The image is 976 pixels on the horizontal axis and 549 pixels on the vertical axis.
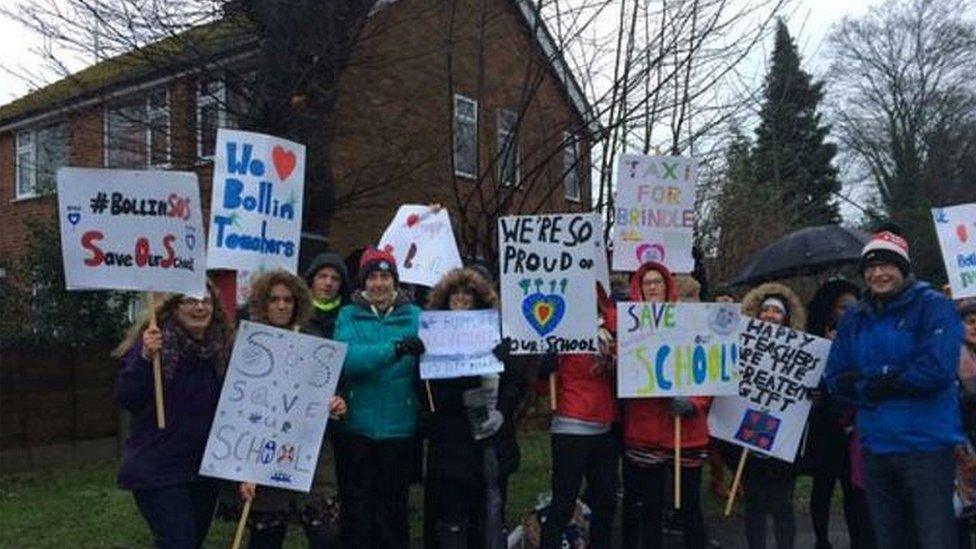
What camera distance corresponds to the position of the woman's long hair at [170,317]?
5001mm

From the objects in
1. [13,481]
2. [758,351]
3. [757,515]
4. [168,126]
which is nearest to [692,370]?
[758,351]

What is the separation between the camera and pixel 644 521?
6.29 meters

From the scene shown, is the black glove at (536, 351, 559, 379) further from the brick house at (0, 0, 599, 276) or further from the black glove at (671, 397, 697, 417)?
the brick house at (0, 0, 599, 276)

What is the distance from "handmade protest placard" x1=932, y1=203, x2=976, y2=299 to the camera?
7.29 metres

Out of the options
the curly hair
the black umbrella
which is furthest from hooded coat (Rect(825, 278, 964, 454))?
the black umbrella

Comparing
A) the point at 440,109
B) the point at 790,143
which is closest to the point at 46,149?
the point at 440,109

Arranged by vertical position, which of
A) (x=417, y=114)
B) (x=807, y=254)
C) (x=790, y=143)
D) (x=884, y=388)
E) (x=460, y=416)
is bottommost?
(x=460, y=416)

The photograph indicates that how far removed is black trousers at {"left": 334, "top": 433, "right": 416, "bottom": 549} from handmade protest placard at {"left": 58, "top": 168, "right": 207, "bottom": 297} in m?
1.43

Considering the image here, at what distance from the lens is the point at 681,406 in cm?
612

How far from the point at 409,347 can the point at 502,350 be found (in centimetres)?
56

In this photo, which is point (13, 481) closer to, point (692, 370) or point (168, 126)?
point (168, 126)

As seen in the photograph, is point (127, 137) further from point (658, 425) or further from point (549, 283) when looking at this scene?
point (658, 425)

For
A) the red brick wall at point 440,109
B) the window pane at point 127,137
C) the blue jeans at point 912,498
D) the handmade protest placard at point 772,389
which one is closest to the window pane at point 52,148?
the window pane at point 127,137

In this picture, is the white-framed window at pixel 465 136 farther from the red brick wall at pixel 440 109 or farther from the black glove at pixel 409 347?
the black glove at pixel 409 347
